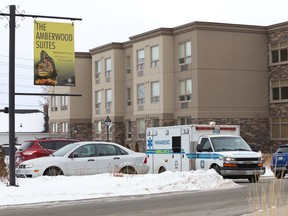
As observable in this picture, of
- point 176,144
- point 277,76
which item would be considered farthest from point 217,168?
point 277,76

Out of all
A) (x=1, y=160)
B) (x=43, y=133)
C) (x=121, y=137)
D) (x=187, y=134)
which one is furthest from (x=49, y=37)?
(x=43, y=133)

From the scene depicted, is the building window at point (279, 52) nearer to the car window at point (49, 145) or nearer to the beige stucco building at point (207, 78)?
the beige stucco building at point (207, 78)

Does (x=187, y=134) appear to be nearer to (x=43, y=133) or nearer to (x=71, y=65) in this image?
(x=71, y=65)

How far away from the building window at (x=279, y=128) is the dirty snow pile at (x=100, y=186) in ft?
83.9

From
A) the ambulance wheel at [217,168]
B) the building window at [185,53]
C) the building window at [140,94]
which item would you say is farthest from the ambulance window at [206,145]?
the building window at [140,94]

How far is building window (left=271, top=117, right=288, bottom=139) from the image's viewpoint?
44.3 metres

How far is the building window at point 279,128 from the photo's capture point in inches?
1745

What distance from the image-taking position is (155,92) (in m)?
47.1

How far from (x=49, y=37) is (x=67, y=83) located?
168cm

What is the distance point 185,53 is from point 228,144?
22463 millimetres

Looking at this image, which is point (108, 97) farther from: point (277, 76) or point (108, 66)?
point (277, 76)

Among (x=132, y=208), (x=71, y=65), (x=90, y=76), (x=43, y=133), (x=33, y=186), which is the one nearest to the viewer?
(x=132, y=208)

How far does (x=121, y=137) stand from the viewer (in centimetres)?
5381

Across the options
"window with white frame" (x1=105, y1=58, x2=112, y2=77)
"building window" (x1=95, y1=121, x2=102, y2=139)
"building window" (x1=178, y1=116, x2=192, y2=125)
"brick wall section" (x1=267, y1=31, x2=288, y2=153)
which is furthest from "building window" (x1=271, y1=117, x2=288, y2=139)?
"building window" (x1=95, y1=121, x2=102, y2=139)
